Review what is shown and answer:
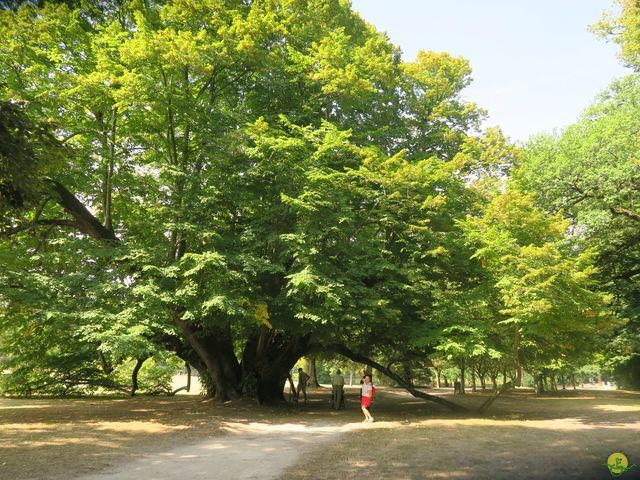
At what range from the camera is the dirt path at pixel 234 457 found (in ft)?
23.0

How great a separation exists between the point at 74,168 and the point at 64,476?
1331 cm

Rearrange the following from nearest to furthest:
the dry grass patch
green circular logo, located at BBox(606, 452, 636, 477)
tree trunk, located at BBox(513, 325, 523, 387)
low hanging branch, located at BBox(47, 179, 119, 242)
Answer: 1. green circular logo, located at BBox(606, 452, 636, 477)
2. the dry grass patch
3. tree trunk, located at BBox(513, 325, 523, 387)
4. low hanging branch, located at BBox(47, 179, 119, 242)

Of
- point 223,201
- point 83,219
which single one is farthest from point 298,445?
point 83,219

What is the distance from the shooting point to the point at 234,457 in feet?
27.8

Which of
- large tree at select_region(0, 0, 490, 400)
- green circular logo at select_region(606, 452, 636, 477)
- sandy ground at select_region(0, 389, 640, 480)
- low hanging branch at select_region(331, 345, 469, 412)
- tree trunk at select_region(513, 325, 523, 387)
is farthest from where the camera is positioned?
low hanging branch at select_region(331, 345, 469, 412)

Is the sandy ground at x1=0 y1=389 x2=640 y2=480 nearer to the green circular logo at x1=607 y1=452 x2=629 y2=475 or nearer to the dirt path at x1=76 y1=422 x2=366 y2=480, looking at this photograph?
the dirt path at x1=76 y1=422 x2=366 y2=480

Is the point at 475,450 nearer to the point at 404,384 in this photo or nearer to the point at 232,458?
the point at 232,458

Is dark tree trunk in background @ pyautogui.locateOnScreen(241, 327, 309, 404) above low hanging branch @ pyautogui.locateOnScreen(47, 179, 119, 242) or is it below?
below

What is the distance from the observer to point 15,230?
15500 mm

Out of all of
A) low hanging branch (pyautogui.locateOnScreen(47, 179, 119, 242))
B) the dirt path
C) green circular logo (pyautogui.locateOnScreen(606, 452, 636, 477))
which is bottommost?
the dirt path

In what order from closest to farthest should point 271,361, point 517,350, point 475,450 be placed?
point 475,450
point 517,350
point 271,361

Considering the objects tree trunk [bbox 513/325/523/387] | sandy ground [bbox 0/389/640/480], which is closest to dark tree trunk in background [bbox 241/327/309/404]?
sandy ground [bbox 0/389/640/480]

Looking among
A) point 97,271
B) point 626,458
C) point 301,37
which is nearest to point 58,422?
point 97,271

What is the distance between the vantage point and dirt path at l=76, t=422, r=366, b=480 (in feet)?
23.0
